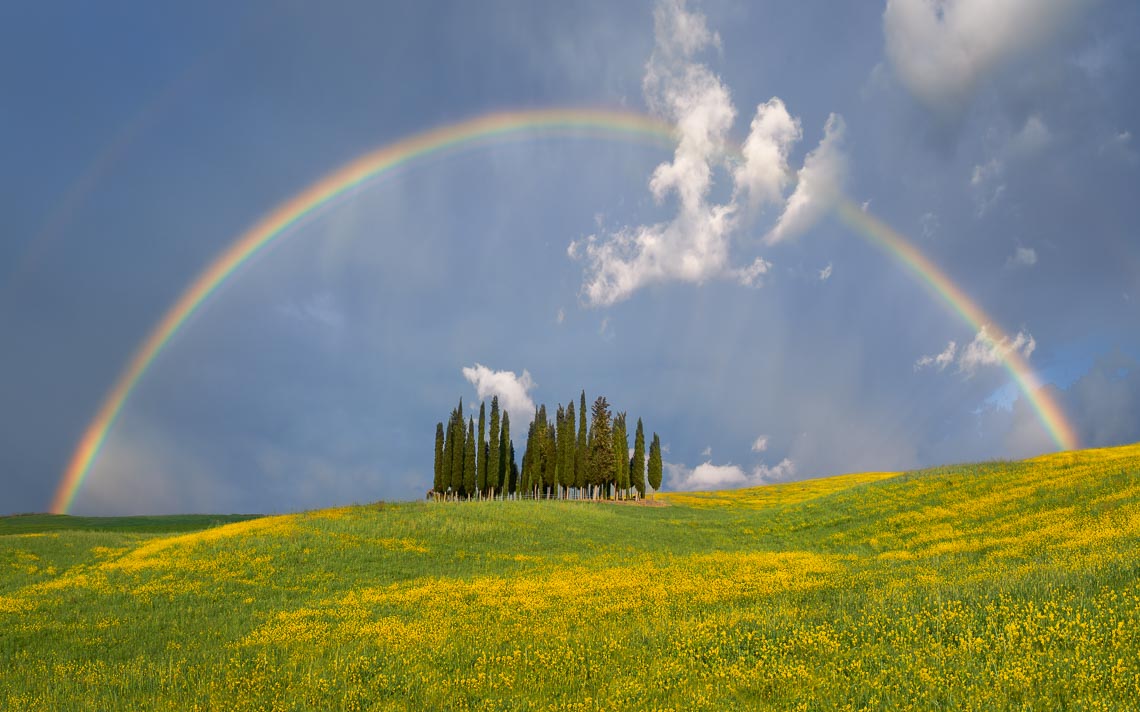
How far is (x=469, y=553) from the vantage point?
35.3 m

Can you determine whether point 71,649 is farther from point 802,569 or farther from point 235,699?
point 802,569

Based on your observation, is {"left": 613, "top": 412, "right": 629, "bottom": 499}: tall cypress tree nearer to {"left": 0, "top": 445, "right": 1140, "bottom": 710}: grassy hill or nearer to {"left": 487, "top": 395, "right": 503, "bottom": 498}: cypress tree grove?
{"left": 487, "top": 395, "right": 503, "bottom": 498}: cypress tree grove

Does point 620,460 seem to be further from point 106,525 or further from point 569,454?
point 106,525

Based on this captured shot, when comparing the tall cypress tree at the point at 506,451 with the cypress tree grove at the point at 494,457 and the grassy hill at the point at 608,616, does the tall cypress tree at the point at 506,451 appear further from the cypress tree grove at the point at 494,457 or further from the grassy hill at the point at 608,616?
the grassy hill at the point at 608,616

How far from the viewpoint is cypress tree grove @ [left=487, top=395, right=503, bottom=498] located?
95.6 meters

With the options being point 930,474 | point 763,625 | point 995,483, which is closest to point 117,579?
point 763,625

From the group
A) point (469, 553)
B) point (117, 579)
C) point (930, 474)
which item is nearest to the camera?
point (117, 579)

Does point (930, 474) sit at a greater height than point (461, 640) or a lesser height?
greater

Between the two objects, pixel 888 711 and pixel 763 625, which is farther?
pixel 763 625

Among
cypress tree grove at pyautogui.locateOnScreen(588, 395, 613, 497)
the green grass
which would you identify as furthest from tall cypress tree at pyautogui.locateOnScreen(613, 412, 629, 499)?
the green grass

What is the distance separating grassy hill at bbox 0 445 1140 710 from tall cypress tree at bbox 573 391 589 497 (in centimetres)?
5476

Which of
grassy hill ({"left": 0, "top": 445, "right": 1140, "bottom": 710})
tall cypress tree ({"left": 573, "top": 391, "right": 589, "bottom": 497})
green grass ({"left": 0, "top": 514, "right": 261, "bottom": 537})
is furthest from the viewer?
tall cypress tree ({"left": 573, "top": 391, "right": 589, "bottom": 497})

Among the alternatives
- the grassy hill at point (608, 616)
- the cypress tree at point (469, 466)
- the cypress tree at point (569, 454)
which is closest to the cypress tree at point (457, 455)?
the cypress tree at point (469, 466)

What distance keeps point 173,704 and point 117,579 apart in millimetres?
23405
